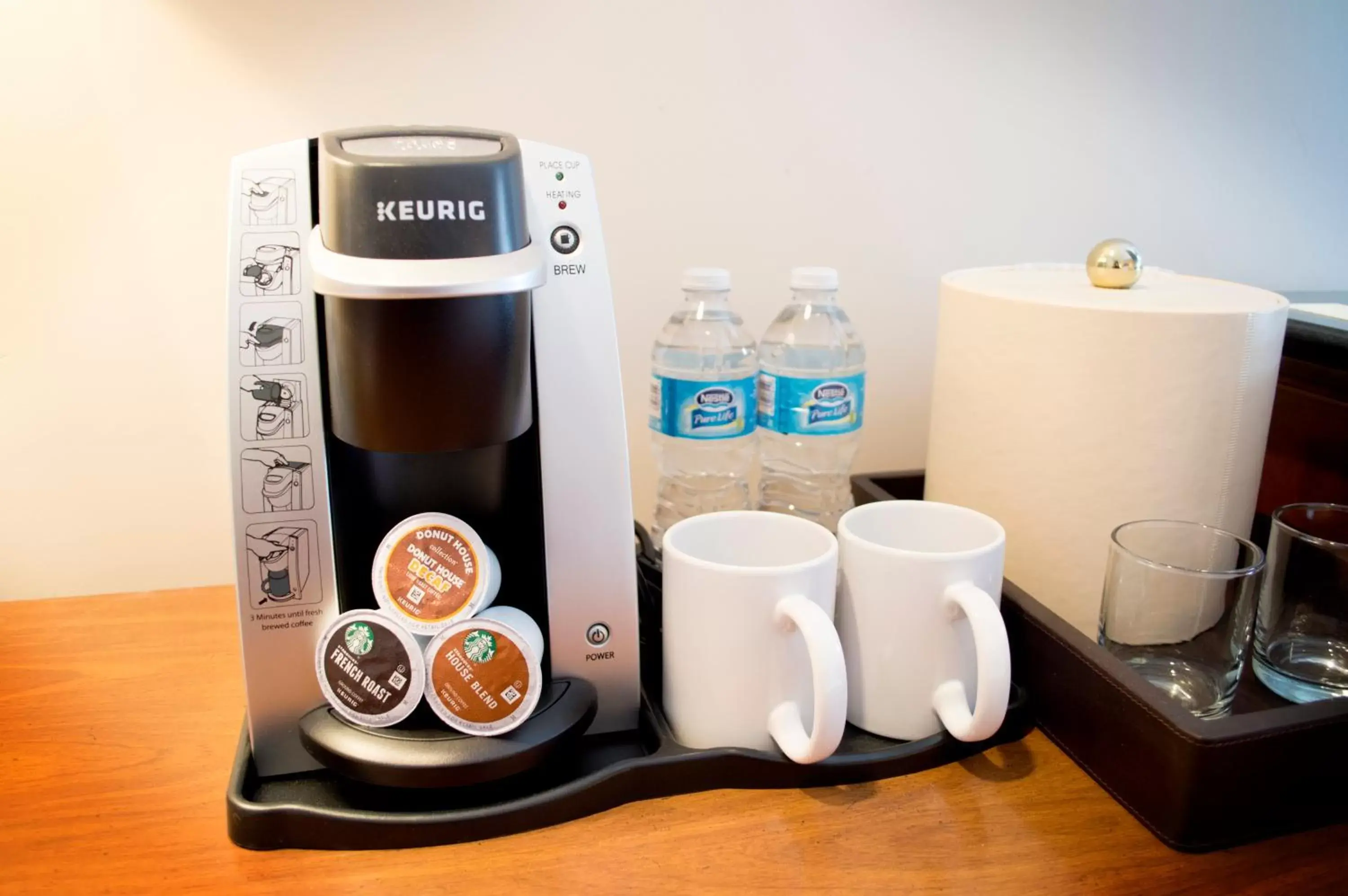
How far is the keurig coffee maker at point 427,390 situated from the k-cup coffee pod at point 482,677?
0.05 meters

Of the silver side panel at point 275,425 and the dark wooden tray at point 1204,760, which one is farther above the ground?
the silver side panel at point 275,425

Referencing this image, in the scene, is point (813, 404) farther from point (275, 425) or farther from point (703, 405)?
point (275, 425)

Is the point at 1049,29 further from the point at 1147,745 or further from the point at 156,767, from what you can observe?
the point at 156,767

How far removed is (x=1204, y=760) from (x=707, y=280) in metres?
0.48

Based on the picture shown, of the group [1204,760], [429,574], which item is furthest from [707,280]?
[1204,760]

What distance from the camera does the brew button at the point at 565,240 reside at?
0.57 meters

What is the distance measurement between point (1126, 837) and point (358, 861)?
44 cm

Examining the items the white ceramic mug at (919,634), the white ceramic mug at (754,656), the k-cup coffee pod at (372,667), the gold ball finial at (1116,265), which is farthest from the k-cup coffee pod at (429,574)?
the gold ball finial at (1116,265)

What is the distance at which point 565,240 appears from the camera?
0.57 meters

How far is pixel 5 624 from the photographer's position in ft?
Answer: 2.65

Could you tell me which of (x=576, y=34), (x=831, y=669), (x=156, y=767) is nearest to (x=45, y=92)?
(x=576, y=34)

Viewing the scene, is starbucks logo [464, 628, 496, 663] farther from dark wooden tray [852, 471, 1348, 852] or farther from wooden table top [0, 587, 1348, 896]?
dark wooden tray [852, 471, 1348, 852]

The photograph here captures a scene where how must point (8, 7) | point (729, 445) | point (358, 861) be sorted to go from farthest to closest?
1. point (729, 445)
2. point (8, 7)
3. point (358, 861)

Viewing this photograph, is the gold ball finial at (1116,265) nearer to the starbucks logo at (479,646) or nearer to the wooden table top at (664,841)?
the wooden table top at (664,841)
